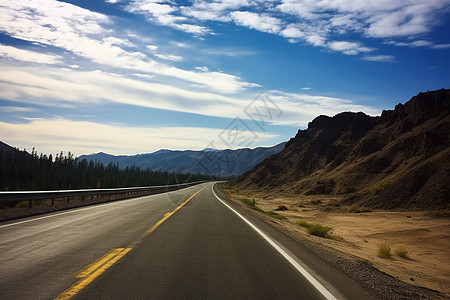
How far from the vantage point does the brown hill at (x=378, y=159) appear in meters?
30.3

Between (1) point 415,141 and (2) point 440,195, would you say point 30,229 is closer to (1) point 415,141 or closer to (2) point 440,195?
(2) point 440,195

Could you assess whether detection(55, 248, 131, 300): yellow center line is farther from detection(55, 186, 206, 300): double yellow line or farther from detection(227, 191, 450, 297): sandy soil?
detection(227, 191, 450, 297): sandy soil

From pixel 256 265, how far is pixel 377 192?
31077mm

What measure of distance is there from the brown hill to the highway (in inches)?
920

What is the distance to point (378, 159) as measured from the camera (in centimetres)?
4819

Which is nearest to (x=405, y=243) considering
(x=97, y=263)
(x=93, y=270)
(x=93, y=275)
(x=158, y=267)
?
(x=158, y=267)

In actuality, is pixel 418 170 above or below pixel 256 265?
above

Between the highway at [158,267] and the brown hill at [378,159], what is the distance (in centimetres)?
2336

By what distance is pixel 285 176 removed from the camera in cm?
8112

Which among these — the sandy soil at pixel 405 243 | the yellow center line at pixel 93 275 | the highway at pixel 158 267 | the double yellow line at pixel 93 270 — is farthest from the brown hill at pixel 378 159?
the double yellow line at pixel 93 270

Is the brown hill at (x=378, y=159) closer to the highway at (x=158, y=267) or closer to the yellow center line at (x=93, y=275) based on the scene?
the highway at (x=158, y=267)

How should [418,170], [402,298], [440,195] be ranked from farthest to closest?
[418,170], [440,195], [402,298]

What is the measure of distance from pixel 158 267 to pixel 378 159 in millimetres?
47644

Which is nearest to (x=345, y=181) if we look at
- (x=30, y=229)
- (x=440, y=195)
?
(x=440, y=195)
